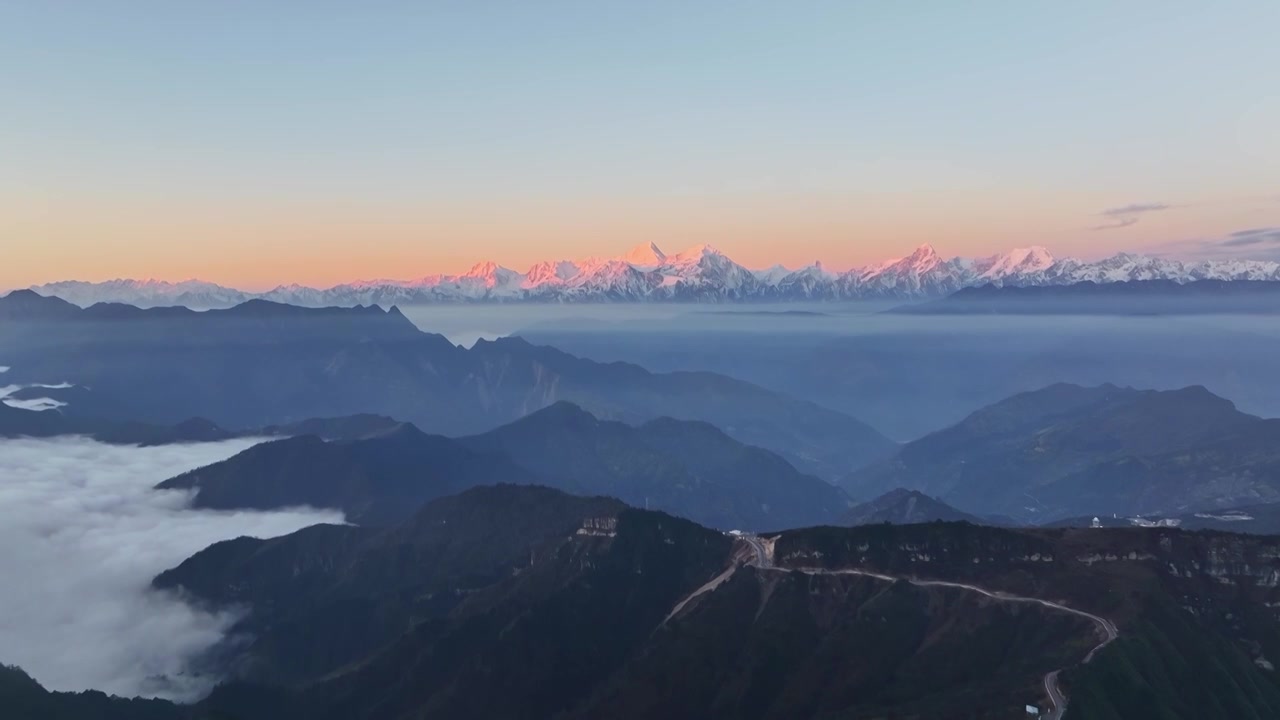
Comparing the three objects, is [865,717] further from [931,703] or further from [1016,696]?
[1016,696]

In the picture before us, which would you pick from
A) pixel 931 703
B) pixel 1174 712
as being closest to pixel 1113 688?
pixel 1174 712

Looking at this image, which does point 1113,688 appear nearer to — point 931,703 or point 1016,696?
point 1016,696

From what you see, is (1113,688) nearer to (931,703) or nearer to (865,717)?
(931,703)

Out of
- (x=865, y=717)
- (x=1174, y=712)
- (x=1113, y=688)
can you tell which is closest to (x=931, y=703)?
(x=865, y=717)

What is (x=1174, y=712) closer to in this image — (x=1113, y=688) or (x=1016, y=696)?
(x=1113, y=688)

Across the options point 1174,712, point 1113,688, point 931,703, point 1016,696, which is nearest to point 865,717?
point 931,703
